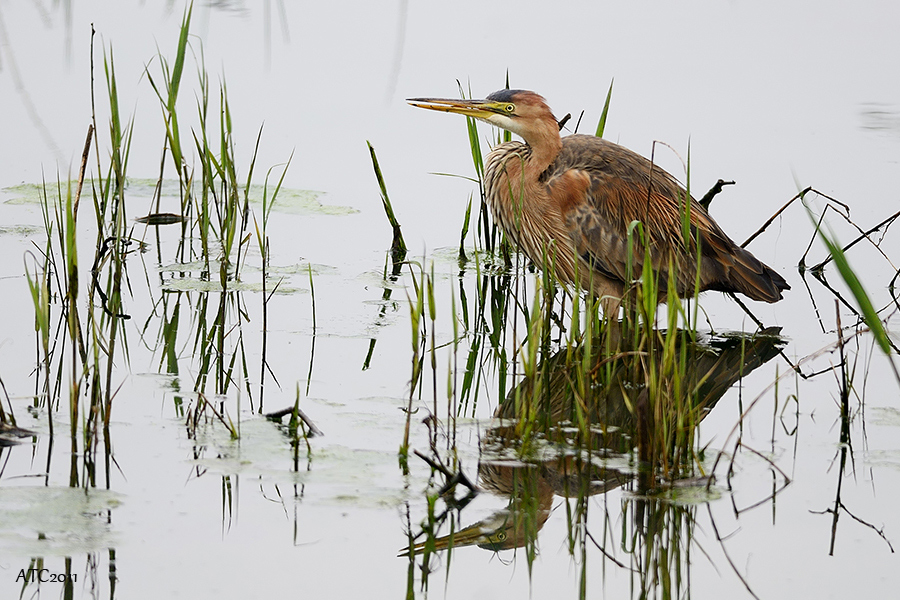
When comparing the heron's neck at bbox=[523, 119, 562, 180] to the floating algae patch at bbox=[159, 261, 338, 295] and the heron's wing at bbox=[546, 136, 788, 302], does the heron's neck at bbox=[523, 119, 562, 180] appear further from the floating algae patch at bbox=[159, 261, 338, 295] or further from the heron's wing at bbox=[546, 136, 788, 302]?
the floating algae patch at bbox=[159, 261, 338, 295]

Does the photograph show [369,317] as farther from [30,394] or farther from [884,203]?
[884,203]

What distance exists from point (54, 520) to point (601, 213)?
3.59 metres

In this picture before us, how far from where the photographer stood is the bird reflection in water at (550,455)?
4012 millimetres

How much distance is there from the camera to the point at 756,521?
4.18 meters

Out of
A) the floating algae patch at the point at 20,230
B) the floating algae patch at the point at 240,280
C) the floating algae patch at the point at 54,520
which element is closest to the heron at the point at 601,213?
the floating algae patch at the point at 240,280

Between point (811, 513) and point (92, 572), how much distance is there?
2403 mm

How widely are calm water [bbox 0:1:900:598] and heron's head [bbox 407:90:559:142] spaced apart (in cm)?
81

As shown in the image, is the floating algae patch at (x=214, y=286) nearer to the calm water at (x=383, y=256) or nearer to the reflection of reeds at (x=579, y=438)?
the calm water at (x=383, y=256)

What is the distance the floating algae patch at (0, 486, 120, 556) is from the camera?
3609mm

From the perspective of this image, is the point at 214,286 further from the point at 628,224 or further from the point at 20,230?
the point at 628,224

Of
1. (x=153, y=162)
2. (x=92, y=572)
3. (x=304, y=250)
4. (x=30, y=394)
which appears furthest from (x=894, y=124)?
(x=92, y=572)

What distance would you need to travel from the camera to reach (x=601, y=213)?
256 inches

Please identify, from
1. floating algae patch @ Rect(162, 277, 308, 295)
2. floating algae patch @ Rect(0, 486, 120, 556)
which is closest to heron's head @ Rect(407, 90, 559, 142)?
floating algae patch @ Rect(162, 277, 308, 295)

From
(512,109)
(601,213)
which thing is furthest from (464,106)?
(601,213)
